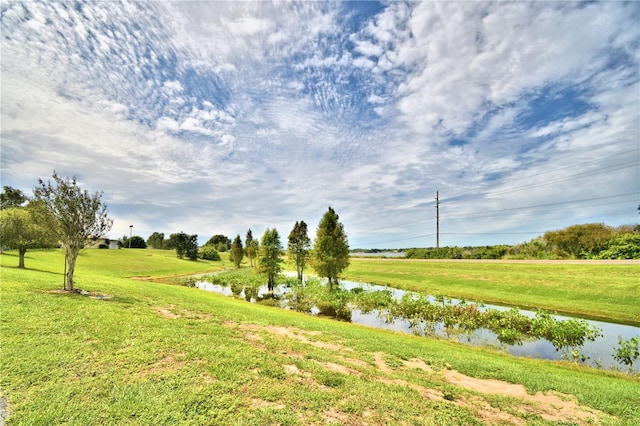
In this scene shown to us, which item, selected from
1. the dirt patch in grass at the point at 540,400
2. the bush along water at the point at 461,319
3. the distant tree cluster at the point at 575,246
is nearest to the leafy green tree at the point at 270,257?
the bush along water at the point at 461,319

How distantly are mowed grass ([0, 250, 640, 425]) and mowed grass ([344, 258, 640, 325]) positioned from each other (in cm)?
1514

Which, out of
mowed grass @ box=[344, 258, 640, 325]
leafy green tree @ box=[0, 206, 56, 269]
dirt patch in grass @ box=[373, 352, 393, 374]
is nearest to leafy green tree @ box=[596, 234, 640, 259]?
mowed grass @ box=[344, 258, 640, 325]

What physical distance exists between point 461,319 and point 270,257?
87.6 feet

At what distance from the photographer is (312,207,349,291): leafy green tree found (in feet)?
115

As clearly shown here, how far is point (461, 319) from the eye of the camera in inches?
806

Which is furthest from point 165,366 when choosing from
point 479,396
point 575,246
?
point 575,246

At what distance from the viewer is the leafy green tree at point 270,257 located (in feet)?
131

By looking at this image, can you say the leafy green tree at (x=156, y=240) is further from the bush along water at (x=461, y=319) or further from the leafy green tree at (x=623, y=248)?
the leafy green tree at (x=623, y=248)

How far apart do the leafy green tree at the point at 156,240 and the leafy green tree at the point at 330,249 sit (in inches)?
5444

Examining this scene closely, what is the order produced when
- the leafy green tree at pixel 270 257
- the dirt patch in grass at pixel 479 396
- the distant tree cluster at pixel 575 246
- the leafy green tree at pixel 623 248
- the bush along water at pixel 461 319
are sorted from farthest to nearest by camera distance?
1. the leafy green tree at pixel 270 257
2. the distant tree cluster at pixel 575 246
3. the leafy green tree at pixel 623 248
4. the bush along water at pixel 461 319
5. the dirt patch in grass at pixel 479 396

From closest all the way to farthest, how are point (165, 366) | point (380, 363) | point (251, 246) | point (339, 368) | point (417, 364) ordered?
point (165, 366), point (339, 368), point (380, 363), point (417, 364), point (251, 246)

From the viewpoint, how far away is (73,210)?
1545cm

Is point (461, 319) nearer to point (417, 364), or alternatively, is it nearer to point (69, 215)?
point (417, 364)

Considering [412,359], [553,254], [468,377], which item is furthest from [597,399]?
[553,254]
